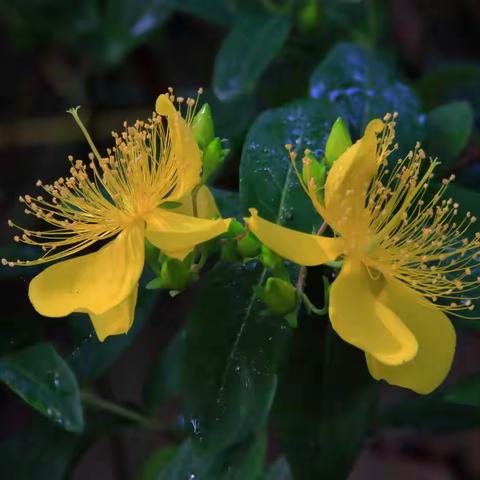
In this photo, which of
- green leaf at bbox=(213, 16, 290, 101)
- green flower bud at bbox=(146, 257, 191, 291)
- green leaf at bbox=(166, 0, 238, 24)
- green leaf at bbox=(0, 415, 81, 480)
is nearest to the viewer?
green flower bud at bbox=(146, 257, 191, 291)

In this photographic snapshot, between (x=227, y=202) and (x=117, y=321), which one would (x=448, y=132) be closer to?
(x=227, y=202)

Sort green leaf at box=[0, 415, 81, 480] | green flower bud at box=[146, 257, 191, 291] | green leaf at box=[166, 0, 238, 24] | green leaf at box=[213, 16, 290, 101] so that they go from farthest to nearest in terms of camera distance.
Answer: green leaf at box=[166, 0, 238, 24] < green leaf at box=[213, 16, 290, 101] < green leaf at box=[0, 415, 81, 480] < green flower bud at box=[146, 257, 191, 291]

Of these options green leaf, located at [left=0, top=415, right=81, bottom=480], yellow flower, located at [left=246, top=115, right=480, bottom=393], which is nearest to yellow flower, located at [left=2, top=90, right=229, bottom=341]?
yellow flower, located at [left=246, top=115, right=480, bottom=393]

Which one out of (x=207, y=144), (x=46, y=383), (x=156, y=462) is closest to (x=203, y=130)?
(x=207, y=144)

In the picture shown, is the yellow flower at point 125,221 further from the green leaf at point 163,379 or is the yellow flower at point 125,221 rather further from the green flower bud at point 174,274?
the green leaf at point 163,379

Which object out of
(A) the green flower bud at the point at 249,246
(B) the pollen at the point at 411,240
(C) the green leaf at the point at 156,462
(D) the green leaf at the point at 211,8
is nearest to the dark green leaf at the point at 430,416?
(C) the green leaf at the point at 156,462

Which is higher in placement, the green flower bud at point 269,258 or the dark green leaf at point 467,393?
the green flower bud at point 269,258

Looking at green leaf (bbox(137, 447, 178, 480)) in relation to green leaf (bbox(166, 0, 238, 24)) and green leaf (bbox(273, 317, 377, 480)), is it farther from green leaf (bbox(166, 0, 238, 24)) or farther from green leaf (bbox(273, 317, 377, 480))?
green leaf (bbox(166, 0, 238, 24))
